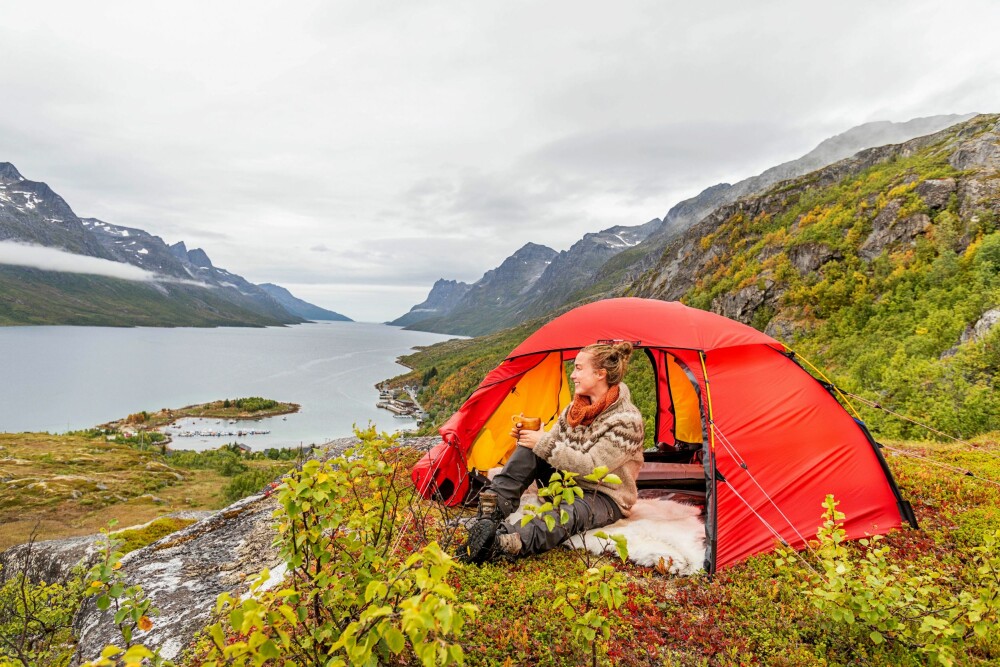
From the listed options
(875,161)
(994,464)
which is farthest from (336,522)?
(875,161)

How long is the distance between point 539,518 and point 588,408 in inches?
58.5

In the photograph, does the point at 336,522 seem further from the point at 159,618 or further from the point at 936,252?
the point at 936,252

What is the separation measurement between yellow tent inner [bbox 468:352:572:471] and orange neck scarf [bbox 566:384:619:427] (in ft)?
8.54

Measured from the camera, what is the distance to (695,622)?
4168mm

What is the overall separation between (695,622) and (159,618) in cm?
590

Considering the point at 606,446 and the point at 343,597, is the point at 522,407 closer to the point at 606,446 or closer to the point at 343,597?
the point at 606,446

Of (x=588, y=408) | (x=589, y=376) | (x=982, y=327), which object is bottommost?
(x=588, y=408)

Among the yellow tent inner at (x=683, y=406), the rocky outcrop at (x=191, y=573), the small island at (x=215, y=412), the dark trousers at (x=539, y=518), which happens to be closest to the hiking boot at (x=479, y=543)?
the dark trousers at (x=539, y=518)

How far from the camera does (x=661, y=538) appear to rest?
5.55 metres

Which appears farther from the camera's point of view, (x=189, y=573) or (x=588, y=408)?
(x=189, y=573)

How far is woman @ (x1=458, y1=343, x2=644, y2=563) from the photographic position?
5.06 m

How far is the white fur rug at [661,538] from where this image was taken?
5129 mm

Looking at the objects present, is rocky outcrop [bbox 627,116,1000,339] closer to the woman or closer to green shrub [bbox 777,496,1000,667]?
the woman

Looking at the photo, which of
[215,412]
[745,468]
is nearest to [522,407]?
[745,468]
